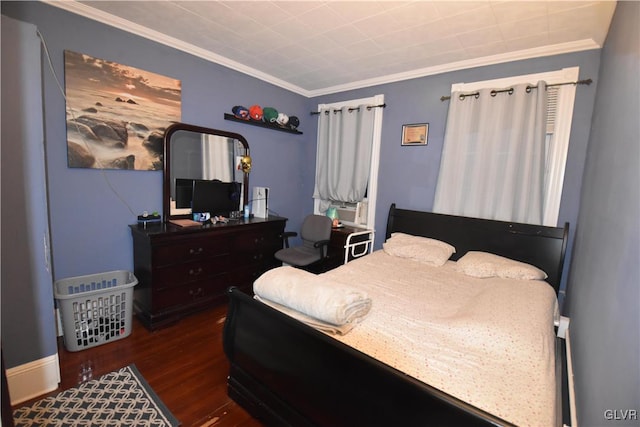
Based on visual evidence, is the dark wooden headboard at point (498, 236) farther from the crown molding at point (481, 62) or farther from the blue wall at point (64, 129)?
the blue wall at point (64, 129)

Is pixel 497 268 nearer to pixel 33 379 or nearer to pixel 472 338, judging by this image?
pixel 472 338

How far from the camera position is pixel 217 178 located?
333 cm

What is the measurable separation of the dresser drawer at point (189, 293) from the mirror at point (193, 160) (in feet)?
2.42

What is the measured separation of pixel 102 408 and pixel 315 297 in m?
1.46

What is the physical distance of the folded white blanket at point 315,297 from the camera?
1426 millimetres

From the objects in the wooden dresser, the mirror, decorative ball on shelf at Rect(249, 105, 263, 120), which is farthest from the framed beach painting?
decorative ball on shelf at Rect(249, 105, 263, 120)

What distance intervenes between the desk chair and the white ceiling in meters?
1.85

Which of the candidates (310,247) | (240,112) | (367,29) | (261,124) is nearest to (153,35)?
(240,112)

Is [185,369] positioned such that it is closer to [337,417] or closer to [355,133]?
[337,417]

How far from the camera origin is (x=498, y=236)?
9.07ft

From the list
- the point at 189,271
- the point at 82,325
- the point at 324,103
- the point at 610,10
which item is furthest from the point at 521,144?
the point at 82,325

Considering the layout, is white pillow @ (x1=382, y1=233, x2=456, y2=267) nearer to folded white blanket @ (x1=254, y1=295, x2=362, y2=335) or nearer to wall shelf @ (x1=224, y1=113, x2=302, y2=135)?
folded white blanket @ (x1=254, y1=295, x2=362, y2=335)

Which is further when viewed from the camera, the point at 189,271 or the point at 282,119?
the point at 282,119

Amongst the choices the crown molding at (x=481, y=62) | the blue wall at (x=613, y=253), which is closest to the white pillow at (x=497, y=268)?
the blue wall at (x=613, y=253)
